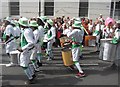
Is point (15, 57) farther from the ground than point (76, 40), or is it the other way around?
point (76, 40)

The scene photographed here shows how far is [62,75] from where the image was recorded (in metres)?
8.77

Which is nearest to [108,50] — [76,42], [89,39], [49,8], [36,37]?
[76,42]

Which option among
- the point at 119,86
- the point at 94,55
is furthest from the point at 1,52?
the point at 119,86

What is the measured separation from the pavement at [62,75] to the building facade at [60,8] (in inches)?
446

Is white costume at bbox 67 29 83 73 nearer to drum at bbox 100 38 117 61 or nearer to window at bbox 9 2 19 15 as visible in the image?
drum at bbox 100 38 117 61

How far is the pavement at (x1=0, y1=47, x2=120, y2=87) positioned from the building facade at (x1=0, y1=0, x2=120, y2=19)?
11317mm

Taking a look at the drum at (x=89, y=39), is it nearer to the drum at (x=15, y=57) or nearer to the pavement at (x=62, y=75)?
the pavement at (x=62, y=75)

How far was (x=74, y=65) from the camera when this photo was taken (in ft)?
31.1

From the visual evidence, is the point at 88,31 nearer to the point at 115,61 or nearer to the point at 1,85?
the point at 115,61

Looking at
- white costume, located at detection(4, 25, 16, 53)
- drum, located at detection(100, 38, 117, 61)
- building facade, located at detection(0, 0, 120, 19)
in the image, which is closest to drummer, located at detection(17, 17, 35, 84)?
white costume, located at detection(4, 25, 16, 53)

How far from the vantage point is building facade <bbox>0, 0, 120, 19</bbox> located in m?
21.6

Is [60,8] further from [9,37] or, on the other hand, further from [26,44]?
[26,44]

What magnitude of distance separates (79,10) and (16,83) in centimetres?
1528

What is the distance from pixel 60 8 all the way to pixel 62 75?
44.6 ft
